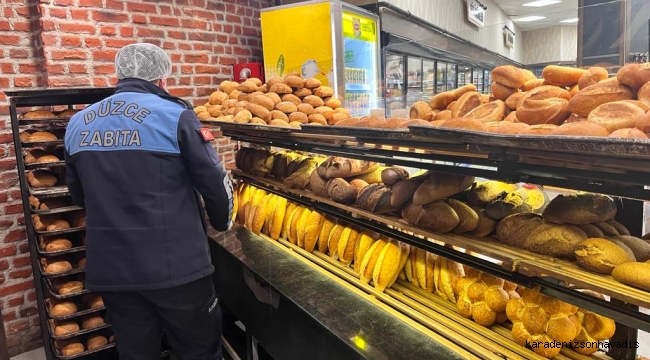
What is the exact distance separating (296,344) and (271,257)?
581mm

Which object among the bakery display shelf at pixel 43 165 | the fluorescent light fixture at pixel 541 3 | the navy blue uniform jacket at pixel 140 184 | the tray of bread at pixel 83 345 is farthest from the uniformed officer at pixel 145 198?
the fluorescent light fixture at pixel 541 3

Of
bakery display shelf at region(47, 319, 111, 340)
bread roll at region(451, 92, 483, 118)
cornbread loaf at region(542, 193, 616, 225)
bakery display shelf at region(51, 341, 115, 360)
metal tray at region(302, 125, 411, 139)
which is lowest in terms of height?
bakery display shelf at region(51, 341, 115, 360)

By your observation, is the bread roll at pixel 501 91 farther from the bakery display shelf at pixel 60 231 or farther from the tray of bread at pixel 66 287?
the tray of bread at pixel 66 287

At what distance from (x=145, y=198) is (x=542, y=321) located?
A: 157cm

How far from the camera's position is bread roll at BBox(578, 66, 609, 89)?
1184 millimetres

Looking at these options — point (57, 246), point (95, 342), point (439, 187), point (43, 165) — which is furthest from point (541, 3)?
point (95, 342)

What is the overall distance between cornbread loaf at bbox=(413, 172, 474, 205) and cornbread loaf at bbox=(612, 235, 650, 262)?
52 centimetres

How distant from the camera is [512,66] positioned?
141 cm

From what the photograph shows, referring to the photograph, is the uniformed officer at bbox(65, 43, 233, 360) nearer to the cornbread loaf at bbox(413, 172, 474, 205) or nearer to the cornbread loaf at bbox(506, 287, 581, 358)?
the cornbread loaf at bbox(413, 172, 474, 205)

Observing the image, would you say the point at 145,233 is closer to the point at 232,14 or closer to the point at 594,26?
the point at 594,26

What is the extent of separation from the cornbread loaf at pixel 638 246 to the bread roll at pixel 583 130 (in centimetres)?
34

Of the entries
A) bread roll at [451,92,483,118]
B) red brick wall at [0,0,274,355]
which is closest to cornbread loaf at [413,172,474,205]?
bread roll at [451,92,483,118]

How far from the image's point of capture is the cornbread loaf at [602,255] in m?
1.04

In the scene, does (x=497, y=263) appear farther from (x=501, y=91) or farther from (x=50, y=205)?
(x=50, y=205)
